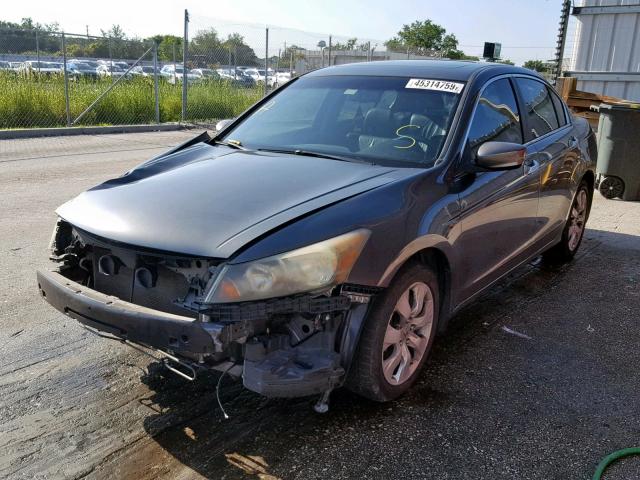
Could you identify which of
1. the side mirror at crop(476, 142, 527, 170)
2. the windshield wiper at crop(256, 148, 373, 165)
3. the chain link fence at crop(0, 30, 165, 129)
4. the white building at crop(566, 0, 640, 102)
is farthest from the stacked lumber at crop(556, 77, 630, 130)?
the chain link fence at crop(0, 30, 165, 129)

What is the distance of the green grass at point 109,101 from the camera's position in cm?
1426

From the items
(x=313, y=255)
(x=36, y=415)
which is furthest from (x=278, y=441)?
(x=36, y=415)

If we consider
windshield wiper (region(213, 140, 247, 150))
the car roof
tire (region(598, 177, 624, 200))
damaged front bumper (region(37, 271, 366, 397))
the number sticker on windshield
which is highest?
the car roof

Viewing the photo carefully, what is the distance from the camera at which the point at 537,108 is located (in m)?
4.84

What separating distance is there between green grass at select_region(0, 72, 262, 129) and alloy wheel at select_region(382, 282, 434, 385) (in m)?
13.3

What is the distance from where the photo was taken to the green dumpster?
→ 28.5 feet

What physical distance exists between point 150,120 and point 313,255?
15311 mm

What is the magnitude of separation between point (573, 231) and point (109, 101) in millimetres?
13228

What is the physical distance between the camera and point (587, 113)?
1109 cm

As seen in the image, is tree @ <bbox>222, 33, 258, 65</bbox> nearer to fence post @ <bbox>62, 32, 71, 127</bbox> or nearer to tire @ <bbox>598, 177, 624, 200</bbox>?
fence post @ <bbox>62, 32, 71, 127</bbox>

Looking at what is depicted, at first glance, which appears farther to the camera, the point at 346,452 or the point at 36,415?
the point at 36,415

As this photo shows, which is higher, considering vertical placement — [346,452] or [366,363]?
[366,363]

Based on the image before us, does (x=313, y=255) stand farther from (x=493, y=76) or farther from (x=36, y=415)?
(x=493, y=76)

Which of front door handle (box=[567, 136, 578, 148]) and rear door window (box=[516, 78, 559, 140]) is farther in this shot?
front door handle (box=[567, 136, 578, 148])
